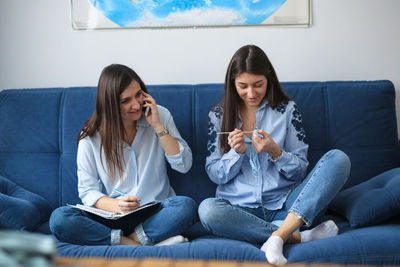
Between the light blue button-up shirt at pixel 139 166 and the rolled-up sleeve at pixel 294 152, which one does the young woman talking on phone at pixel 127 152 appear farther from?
the rolled-up sleeve at pixel 294 152

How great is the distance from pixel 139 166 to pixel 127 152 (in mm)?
86

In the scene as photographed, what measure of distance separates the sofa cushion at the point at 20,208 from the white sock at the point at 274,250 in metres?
1.02

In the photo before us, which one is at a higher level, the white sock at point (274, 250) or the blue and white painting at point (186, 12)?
the blue and white painting at point (186, 12)

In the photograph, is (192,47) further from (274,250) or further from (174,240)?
(274,250)

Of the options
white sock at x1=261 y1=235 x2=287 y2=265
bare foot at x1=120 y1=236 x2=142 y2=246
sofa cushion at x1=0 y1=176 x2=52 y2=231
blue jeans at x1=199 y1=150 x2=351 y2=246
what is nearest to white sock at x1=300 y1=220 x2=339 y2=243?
blue jeans at x1=199 y1=150 x2=351 y2=246

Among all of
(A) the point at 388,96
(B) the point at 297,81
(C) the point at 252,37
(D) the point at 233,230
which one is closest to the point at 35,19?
(C) the point at 252,37

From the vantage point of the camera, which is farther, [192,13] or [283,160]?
[192,13]

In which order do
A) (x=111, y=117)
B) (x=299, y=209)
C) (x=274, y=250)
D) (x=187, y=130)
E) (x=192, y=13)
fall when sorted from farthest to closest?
1. (x=192, y=13)
2. (x=187, y=130)
3. (x=111, y=117)
4. (x=299, y=209)
5. (x=274, y=250)

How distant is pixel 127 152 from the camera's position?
6.87 ft

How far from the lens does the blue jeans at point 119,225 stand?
1.76 metres

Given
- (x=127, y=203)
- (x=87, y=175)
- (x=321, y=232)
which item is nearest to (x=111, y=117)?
(x=87, y=175)

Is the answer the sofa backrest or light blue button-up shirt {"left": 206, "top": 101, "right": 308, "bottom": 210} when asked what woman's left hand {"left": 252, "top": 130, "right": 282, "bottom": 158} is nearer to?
light blue button-up shirt {"left": 206, "top": 101, "right": 308, "bottom": 210}

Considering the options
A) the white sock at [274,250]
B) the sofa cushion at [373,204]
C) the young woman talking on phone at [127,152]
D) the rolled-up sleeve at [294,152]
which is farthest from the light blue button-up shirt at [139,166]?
the sofa cushion at [373,204]

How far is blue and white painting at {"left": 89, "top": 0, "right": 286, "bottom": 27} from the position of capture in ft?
8.14
